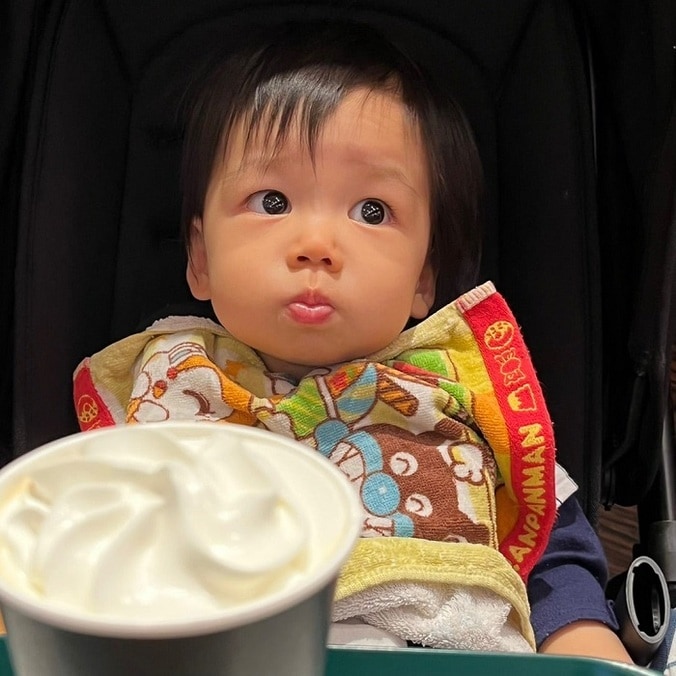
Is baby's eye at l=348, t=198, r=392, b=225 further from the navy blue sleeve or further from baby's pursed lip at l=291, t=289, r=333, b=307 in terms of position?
the navy blue sleeve

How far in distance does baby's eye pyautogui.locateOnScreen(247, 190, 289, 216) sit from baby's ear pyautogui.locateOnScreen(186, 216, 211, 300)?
105 millimetres

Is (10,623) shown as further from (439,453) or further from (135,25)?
(135,25)

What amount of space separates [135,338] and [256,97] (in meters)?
0.29

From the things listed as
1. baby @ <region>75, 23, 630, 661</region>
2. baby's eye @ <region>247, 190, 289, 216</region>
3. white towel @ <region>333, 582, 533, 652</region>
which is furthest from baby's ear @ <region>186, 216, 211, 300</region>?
white towel @ <region>333, 582, 533, 652</region>

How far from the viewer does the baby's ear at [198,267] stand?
1.02 meters

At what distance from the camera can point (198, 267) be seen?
40.4 inches

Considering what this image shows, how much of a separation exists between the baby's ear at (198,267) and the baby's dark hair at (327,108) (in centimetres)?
1

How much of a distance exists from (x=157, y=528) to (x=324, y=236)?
52 centimetres

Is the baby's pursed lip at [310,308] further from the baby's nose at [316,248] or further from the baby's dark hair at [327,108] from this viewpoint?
the baby's dark hair at [327,108]

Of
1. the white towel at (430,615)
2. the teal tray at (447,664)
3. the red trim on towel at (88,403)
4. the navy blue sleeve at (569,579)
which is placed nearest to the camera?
the teal tray at (447,664)

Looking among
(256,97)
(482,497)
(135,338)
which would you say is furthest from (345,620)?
(256,97)

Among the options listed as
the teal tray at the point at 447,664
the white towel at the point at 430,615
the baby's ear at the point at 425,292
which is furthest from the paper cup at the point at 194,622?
the baby's ear at the point at 425,292

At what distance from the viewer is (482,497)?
35.7 inches

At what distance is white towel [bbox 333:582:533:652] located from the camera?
2.61 ft
